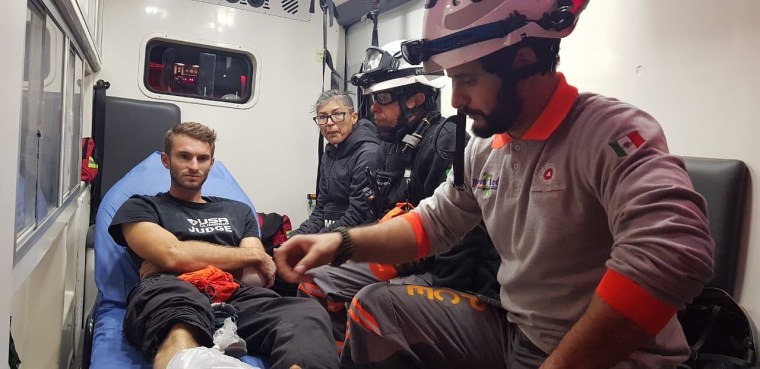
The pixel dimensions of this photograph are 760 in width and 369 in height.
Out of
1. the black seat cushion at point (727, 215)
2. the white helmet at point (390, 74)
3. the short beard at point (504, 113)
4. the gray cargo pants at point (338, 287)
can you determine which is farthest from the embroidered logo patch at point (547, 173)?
the white helmet at point (390, 74)

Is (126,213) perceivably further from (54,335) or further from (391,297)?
(391,297)

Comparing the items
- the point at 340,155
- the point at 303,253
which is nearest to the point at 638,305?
the point at 303,253

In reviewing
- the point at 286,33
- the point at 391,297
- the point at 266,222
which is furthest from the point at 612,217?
the point at 286,33

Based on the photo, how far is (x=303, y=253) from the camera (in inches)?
55.3

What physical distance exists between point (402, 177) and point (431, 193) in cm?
40

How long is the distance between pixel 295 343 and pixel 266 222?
175cm

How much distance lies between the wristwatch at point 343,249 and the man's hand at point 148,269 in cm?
115

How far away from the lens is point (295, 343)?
182 centimetres

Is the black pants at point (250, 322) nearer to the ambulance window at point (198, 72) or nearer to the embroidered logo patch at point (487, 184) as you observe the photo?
the embroidered logo patch at point (487, 184)

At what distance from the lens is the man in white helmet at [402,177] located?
84.4 inches

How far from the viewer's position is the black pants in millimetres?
1755

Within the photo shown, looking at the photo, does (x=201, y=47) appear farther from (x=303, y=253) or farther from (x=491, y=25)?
(x=491, y=25)

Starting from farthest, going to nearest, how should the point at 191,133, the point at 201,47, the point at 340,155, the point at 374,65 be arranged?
the point at 201,47 → the point at 340,155 → the point at 374,65 → the point at 191,133

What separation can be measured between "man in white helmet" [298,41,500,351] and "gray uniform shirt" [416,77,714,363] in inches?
24.0
